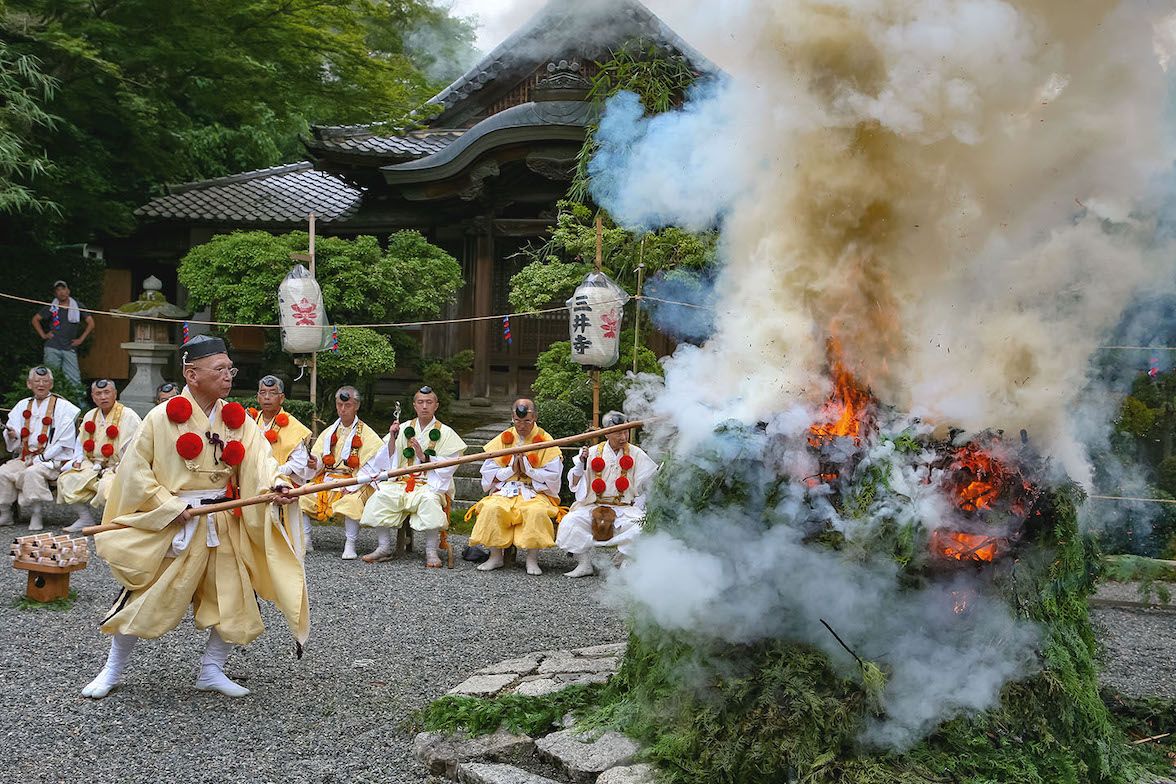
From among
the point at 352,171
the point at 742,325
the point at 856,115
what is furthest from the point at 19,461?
the point at 856,115

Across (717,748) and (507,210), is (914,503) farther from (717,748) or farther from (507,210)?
(507,210)

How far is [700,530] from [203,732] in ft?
8.66

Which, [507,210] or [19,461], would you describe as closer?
[19,461]

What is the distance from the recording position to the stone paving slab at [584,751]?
3.86m

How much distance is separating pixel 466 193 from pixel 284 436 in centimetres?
547

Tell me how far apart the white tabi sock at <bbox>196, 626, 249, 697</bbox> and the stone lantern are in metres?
9.92

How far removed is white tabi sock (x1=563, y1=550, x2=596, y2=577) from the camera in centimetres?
898

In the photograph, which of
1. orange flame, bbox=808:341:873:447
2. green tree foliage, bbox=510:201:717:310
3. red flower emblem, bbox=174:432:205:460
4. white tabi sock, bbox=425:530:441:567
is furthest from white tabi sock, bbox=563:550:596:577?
orange flame, bbox=808:341:873:447

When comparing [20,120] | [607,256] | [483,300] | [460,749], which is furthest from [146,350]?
[460,749]

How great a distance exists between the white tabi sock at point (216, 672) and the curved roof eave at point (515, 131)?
912cm

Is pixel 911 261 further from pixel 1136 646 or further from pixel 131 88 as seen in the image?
pixel 131 88

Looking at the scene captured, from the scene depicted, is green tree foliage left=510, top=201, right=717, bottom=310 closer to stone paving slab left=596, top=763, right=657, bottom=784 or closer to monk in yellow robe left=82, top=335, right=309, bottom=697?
monk in yellow robe left=82, top=335, right=309, bottom=697

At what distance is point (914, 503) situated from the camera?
150 inches

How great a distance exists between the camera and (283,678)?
553cm
